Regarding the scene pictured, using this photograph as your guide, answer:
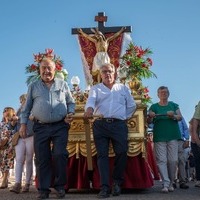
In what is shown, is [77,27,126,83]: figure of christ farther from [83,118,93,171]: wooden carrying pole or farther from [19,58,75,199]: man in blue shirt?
[19,58,75,199]: man in blue shirt

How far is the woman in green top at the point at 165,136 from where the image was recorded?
256 inches

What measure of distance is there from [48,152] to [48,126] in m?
0.35

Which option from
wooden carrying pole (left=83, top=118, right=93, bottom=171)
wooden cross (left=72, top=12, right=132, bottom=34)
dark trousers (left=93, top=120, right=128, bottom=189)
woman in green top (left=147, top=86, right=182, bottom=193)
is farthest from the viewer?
wooden cross (left=72, top=12, right=132, bottom=34)

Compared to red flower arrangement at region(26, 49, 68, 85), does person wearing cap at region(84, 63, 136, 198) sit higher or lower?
lower

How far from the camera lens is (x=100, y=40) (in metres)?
7.80

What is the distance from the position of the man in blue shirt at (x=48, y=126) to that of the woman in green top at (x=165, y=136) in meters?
1.73

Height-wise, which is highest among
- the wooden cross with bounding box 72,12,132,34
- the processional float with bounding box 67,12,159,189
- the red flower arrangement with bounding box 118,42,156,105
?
the wooden cross with bounding box 72,12,132,34

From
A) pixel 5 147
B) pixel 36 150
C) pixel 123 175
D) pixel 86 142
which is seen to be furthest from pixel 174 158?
pixel 5 147

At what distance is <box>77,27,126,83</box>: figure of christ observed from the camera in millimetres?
7409

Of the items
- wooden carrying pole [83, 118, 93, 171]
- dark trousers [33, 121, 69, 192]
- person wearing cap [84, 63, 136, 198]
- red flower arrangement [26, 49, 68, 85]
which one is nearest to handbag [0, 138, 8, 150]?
red flower arrangement [26, 49, 68, 85]

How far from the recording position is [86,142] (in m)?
5.81

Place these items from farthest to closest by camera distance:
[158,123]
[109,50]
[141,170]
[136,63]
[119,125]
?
[109,50] → [136,63] → [158,123] → [141,170] → [119,125]

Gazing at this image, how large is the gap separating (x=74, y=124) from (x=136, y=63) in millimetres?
1920

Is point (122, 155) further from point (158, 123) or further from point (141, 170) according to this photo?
point (158, 123)
